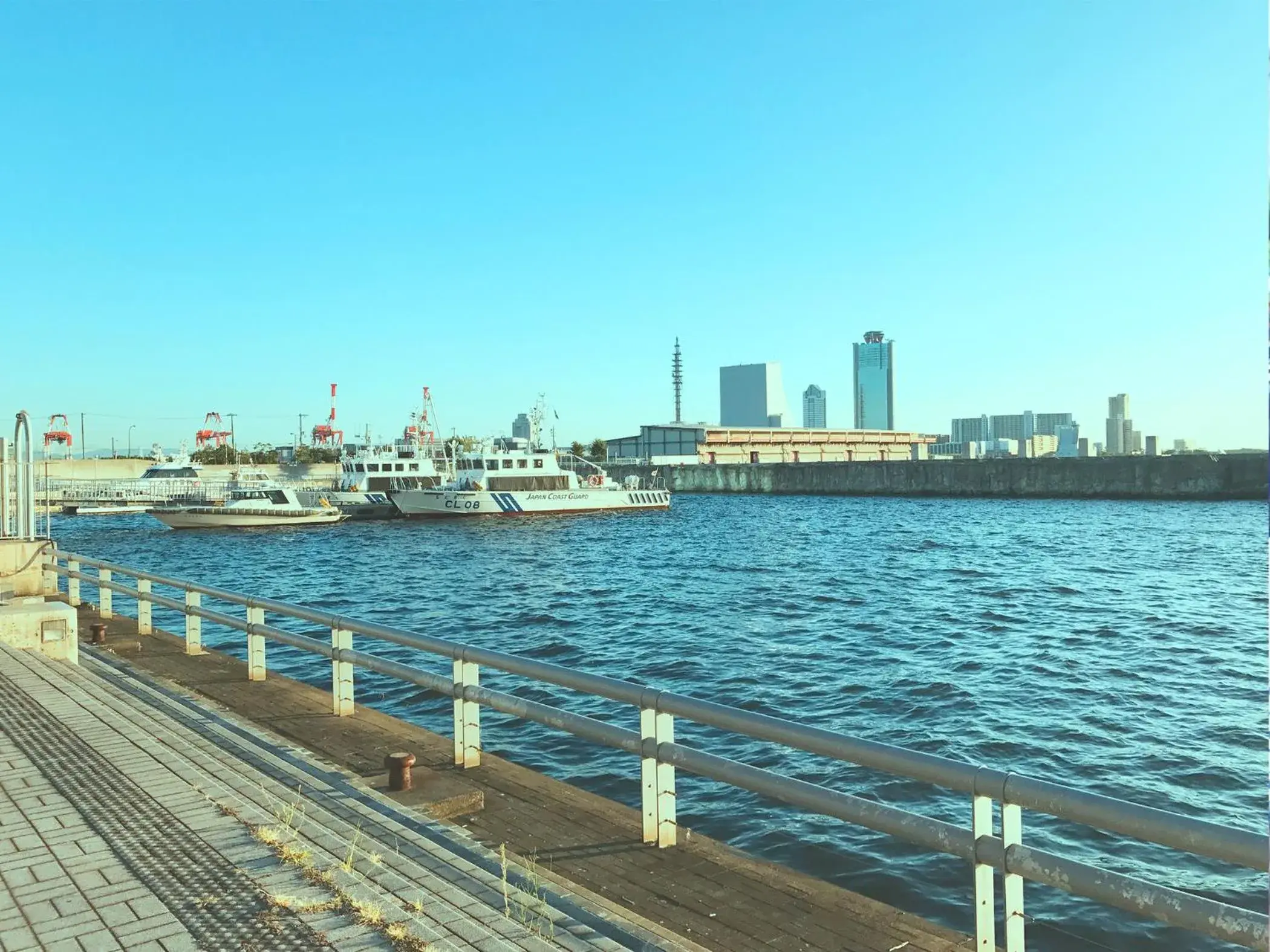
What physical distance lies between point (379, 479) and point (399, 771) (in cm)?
7229

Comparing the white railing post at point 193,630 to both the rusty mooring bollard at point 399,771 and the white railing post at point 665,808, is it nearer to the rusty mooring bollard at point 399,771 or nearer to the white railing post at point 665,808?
the rusty mooring bollard at point 399,771

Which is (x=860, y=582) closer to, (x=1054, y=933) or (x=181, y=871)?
(x=1054, y=933)

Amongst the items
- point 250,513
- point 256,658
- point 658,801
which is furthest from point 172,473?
point 658,801

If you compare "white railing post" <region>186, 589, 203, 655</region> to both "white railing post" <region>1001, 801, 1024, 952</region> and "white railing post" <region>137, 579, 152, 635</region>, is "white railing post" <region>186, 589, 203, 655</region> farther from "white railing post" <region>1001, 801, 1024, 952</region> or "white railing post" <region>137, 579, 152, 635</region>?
"white railing post" <region>1001, 801, 1024, 952</region>

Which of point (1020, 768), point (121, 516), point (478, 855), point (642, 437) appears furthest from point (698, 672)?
point (642, 437)

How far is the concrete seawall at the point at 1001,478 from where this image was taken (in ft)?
255

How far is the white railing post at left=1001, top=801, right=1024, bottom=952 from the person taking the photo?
386 cm

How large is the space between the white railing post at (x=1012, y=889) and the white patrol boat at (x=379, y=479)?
69681mm

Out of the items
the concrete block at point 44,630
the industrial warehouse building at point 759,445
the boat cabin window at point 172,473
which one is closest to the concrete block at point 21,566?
the concrete block at point 44,630

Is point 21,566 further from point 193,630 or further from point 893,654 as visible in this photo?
point 893,654

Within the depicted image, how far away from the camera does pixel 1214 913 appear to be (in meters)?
3.12

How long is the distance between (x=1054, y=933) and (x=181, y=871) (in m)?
5.68

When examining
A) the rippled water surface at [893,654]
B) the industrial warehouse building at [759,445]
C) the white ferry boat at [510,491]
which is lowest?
the rippled water surface at [893,654]

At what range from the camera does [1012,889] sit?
3898 millimetres
